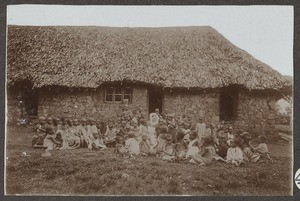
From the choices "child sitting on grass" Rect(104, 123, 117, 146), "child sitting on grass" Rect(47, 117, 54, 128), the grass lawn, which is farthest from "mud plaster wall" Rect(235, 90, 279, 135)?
"child sitting on grass" Rect(47, 117, 54, 128)

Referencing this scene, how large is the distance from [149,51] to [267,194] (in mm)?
2361

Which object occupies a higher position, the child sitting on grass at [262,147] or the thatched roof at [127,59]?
the thatched roof at [127,59]

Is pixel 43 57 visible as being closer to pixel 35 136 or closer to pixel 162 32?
pixel 35 136

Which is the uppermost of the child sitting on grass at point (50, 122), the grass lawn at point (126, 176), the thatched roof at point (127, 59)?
the thatched roof at point (127, 59)

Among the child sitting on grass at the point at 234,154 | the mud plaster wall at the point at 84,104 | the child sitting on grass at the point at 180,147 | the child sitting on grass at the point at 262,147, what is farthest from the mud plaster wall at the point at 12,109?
the child sitting on grass at the point at 262,147

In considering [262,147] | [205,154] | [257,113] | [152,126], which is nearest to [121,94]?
[152,126]

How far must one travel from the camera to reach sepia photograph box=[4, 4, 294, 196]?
5.34 m

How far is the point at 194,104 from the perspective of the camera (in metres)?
5.49

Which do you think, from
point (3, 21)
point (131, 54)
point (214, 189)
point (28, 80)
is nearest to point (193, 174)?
point (214, 189)

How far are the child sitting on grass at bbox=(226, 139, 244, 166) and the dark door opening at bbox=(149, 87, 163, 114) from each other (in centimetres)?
104

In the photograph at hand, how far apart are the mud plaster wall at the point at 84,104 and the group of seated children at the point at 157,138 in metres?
0.08

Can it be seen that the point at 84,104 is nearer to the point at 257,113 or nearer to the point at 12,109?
the point at 12,109

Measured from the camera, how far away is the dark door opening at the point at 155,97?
5484 mm

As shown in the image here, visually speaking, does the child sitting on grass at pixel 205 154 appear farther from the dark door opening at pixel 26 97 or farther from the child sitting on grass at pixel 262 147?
the dark door opening at pixel 26 97
